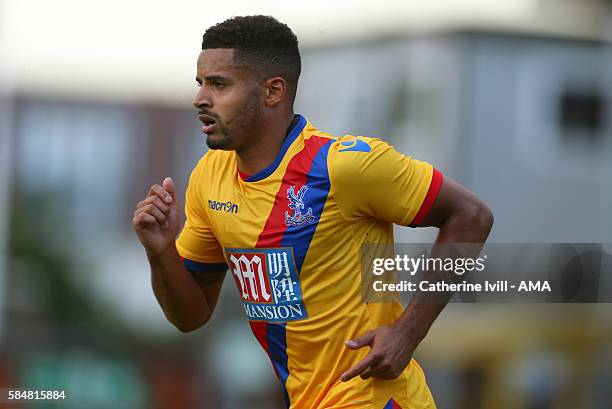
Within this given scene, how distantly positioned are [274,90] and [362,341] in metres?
0.90

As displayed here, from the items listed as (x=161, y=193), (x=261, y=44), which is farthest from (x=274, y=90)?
(x=161, y=193)

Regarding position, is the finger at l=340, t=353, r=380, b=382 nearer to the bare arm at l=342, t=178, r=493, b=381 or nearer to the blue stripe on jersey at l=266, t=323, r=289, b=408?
the bare arm at l=342, t=178, r=493, b=381

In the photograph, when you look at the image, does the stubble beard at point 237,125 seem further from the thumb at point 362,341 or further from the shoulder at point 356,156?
the thumb at point 362,341

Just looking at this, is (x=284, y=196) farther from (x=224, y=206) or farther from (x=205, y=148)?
(x=205, y=148)

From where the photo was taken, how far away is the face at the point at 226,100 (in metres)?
3.34

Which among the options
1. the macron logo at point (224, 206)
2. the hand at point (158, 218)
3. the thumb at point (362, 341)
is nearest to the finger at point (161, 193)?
the hand at point (158, 218)

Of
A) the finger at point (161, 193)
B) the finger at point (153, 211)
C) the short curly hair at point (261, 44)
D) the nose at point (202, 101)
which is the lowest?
the finger at point (153, 211)

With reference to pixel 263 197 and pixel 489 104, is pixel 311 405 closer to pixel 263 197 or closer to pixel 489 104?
pixel 263 197

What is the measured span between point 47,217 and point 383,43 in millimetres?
2593

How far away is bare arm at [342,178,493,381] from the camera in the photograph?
325 centimetres

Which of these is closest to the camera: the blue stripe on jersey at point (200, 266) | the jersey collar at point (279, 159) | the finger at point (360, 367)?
the finger at point (360, 367)

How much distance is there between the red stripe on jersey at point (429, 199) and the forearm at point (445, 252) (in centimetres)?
9

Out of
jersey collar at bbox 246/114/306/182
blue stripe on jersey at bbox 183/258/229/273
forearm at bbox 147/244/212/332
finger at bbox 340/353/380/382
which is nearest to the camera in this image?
finger at bbox 340/353/380/382

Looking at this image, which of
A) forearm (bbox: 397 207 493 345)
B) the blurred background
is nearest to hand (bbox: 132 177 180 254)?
forearm (bbox: 397 207 493 345)
